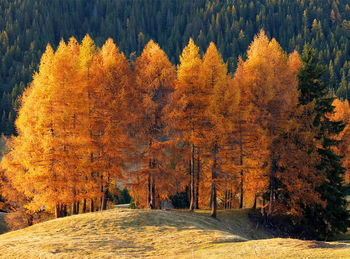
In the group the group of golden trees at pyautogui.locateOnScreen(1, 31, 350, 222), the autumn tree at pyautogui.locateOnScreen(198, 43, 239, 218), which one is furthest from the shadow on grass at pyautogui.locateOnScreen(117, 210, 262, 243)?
the autumn tree at pyautogui.locateOnScreen(198, 43, 239, 218)

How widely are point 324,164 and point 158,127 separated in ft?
51.5

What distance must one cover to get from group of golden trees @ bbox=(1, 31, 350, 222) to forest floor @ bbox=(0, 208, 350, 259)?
3703 mm

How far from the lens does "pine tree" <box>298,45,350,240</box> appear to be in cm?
3509

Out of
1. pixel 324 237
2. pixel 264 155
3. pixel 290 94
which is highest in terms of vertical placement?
pixel 290 94

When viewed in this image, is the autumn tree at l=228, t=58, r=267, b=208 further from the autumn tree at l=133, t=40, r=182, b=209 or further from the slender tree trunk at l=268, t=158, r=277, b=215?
the autumn tree at l=133, t=40, r=182, b=209

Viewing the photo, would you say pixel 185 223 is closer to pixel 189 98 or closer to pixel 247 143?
pixel 189 98

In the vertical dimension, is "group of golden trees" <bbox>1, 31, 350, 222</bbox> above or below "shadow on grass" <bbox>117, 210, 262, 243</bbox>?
above

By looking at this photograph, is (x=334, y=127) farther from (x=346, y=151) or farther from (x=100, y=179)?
(x=346, y=151)

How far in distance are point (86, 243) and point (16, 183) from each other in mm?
12535

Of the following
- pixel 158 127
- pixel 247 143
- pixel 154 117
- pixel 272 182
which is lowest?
pixel 272 182

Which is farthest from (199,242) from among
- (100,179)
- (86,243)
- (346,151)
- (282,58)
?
(346,151)

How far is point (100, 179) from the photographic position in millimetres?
30641

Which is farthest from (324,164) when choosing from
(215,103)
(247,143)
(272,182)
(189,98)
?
(189,98)

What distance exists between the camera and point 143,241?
22.8m
